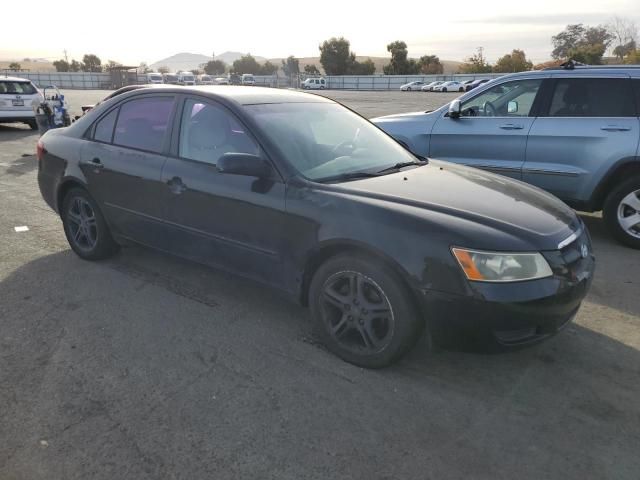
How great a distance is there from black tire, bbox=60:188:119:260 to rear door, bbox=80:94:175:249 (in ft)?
0.59

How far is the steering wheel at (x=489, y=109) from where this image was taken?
6262mm

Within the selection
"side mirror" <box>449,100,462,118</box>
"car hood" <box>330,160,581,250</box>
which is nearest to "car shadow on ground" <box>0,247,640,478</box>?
"car hood" <box>330,160,581,250</box>

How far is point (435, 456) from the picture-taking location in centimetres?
243

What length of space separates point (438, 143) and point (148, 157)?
3804 millimetres

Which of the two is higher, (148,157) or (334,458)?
(148,157)

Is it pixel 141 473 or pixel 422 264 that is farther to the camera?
pixel 422 264

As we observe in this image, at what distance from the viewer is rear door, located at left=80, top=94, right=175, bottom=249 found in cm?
407

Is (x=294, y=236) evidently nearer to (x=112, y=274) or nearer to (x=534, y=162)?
(x=112, y=274)

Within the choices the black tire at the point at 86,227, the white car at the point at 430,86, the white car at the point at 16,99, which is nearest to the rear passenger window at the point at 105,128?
the black tire at the point at 86,227

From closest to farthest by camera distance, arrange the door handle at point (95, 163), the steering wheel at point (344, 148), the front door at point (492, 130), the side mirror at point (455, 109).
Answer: the steering wheel at point (344, 148)
the door handle at point (95, 163)
the front door at point (492, 130)
the side mirror at point (455, 109)

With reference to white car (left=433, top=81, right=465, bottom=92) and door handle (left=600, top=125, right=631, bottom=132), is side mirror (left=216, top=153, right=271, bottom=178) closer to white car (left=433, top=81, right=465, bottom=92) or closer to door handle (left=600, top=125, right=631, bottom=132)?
door handle (left=600, top=125, right=631, bottom=132)

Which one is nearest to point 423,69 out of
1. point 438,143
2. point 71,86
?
point 71,86

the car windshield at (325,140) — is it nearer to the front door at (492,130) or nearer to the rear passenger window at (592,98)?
the front door at (492,130)

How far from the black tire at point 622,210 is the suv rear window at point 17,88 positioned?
16002 mm
